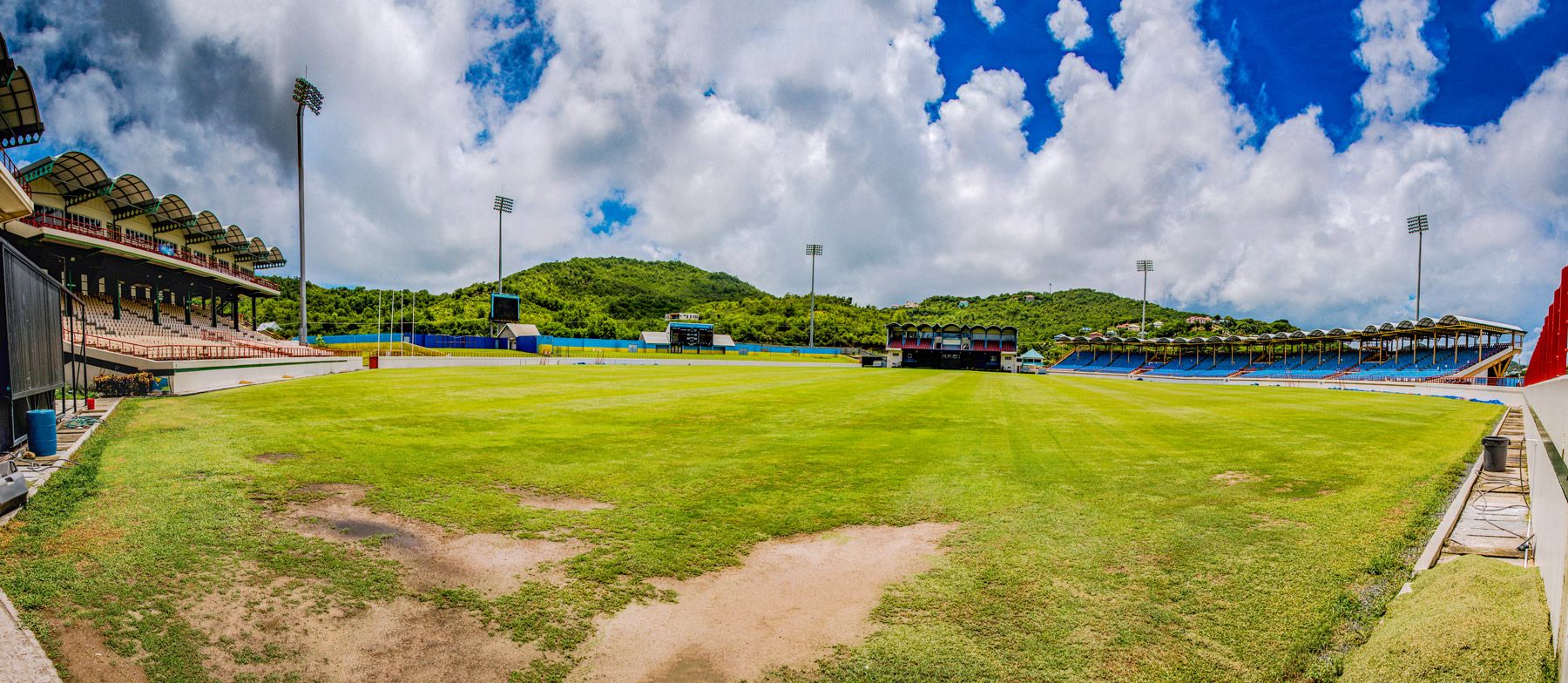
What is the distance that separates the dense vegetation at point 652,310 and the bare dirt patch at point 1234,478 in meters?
83.9

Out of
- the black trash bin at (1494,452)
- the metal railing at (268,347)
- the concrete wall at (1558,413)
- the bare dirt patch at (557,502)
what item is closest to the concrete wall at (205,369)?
the metal railing at (268,347)

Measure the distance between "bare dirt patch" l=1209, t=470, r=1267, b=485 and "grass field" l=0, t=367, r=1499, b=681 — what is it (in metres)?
0.08

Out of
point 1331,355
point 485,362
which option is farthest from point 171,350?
point 1331,355

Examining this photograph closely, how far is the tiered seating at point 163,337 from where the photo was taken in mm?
27875

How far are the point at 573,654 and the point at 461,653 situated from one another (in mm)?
877

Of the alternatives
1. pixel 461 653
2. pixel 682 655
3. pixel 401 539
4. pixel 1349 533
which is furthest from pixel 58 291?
pixel 1349 533

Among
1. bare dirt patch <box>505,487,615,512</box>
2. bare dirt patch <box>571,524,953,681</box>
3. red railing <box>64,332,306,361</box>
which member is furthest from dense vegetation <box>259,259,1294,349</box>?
bare dirt patch <box>571,524,953,681</box>

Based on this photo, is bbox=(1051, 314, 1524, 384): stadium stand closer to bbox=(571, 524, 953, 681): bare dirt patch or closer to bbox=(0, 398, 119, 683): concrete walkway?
bbox=(571, 524, 953, 681): bare dirt patch

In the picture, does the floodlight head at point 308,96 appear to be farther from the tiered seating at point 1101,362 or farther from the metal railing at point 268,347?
the tiered seating at point 1101,362

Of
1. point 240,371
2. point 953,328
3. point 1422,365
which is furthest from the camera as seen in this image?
point 953,328

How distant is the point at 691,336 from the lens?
93.0 meters

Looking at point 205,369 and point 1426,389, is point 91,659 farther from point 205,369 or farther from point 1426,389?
point 1426,389

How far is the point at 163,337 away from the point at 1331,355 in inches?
4215

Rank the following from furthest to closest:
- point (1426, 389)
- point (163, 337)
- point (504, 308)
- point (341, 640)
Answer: point (504, 308) < point (1426, 389) < point (163, 337) < point (341, 640)
